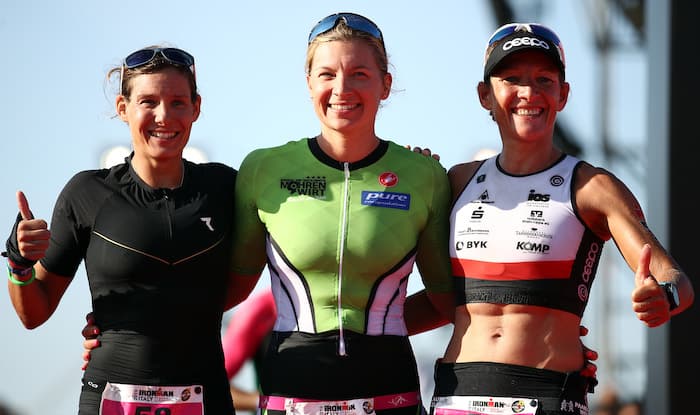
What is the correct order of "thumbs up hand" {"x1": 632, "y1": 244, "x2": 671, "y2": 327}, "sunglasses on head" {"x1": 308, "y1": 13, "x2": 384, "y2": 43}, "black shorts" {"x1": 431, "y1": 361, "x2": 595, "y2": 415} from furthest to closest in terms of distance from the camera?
1. "sunglasses on head" {"x1": 308, "y1": 13, "x2": 384, "y2": 43}
2. "black shorts" {"x1": 431, "y1": 361, "x2": 595, "y2": 415}
3. "thumbs up hand" {"x1": 632, "y1": 244, "x2": 671, "y2": 327}

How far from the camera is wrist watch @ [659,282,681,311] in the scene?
12.1ft

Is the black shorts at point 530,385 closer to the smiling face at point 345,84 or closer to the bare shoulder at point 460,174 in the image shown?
the bare shoulder at point 460,174

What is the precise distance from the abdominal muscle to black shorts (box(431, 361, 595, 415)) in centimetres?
3

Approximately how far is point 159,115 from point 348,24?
31.5 inches

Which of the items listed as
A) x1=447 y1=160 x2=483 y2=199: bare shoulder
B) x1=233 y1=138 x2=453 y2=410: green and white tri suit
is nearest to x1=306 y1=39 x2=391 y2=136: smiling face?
x1=233 y1=138 x2=453 y2=410: green and white tri suit

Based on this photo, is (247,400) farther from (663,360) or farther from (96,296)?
(663,360)

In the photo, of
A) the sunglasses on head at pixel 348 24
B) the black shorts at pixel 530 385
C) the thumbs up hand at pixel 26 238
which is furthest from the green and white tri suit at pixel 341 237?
the thumbs up hand at pixel 26 238

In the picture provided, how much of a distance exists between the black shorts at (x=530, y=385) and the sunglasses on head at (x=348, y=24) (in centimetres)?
133

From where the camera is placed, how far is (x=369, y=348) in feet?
13.4

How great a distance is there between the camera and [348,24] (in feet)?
14.1

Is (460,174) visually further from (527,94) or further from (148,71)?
(148,71)

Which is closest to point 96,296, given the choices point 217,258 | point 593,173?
point 217,258

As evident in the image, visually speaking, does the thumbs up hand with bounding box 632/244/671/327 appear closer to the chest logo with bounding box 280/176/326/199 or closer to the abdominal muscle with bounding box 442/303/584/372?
the abdominal muscle with bounding box 442/303/584/372

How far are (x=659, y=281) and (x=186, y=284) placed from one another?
5.52 ft
